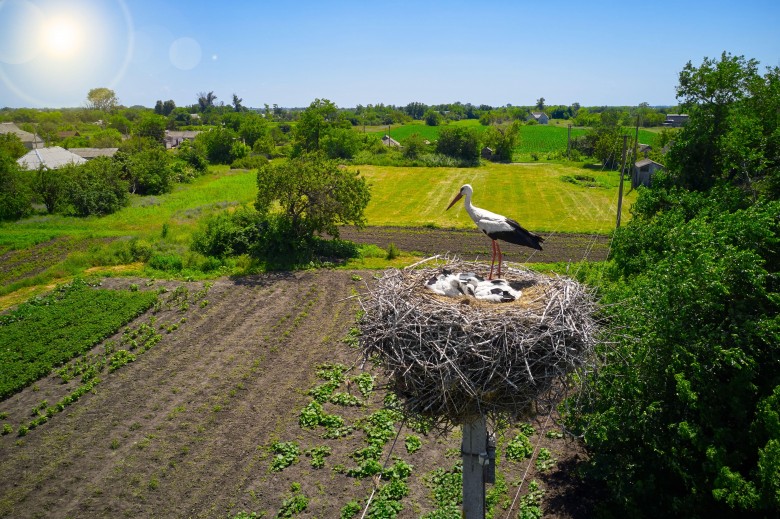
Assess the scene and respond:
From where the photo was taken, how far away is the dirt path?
90.1ft

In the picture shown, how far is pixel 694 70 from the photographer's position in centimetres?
1653

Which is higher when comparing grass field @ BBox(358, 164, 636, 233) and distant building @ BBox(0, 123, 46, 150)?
distant building @ BBox(0, 123, 46, 150)

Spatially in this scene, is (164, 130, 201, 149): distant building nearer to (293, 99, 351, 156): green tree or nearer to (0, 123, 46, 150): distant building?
(0, 123, 46, 150): distant building

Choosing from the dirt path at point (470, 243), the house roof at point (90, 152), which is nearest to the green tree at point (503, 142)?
the dirt path at point (470, 243)

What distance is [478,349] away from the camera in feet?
20.4

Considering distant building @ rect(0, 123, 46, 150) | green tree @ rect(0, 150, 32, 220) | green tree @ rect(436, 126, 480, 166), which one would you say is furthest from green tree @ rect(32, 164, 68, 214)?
green tree @ rect(436, 126, 480, 166)

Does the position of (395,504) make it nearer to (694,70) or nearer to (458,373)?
(458,373)

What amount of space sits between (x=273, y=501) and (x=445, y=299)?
7027 millimetres

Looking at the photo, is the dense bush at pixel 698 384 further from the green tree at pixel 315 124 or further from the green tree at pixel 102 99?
the green tree at pixel 102 99

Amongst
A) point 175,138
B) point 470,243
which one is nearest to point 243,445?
point 470,243

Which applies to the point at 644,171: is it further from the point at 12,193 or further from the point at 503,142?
the point at 12,193

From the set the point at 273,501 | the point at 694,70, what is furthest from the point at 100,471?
the point at 694,70

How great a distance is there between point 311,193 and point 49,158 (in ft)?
127

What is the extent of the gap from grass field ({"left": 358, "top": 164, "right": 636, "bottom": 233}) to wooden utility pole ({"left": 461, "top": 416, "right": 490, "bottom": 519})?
27.9 meters
